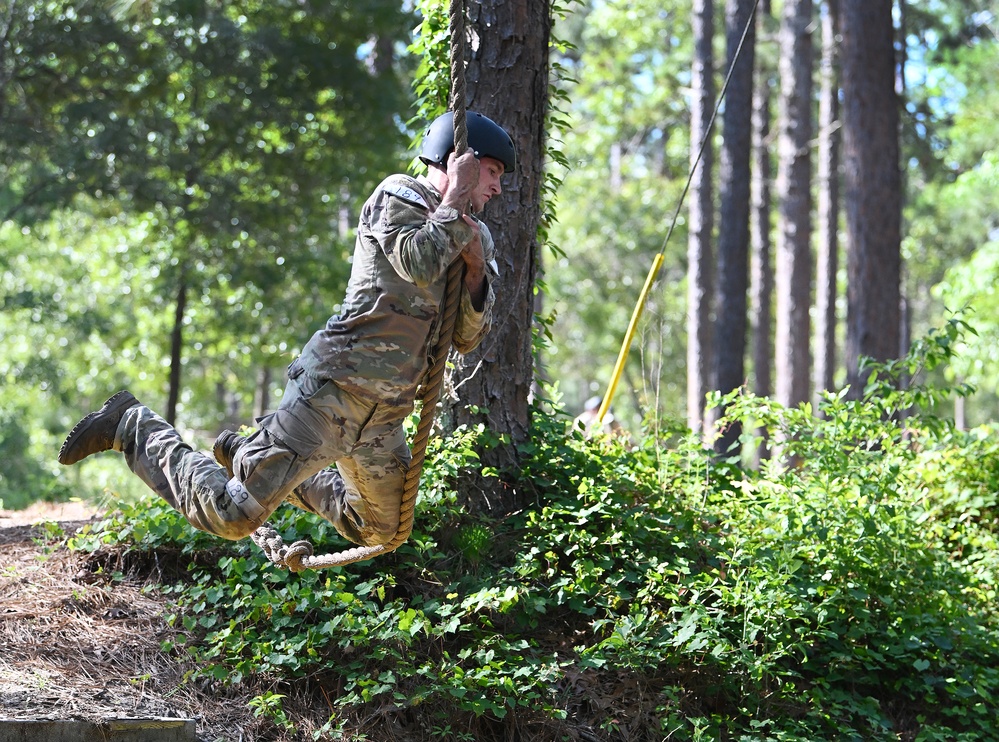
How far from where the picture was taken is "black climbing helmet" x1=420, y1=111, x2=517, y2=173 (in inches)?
175

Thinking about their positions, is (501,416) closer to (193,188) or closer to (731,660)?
(731,660)

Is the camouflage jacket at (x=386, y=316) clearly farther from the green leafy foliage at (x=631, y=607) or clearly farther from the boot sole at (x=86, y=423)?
the green leafy foliage at (x=631, y=607)

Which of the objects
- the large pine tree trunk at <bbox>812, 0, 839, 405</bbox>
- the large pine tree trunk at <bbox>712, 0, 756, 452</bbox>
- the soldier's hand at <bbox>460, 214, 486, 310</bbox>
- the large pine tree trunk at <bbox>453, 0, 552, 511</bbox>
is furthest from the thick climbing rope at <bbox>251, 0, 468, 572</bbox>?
the large pine tree trunk at <bbox>812, 0, 839, 405</bbox>

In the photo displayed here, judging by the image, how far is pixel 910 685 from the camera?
19.3ft

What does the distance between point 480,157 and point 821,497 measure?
326 cm

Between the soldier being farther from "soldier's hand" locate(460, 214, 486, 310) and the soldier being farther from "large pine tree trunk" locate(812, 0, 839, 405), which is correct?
"large pine tree trunk" locate(812, 0, 839, 405)

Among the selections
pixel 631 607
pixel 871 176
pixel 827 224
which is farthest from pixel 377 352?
pixel 827 224

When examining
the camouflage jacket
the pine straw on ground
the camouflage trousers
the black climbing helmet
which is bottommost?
the pine straw on ground

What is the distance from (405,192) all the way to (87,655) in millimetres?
2833

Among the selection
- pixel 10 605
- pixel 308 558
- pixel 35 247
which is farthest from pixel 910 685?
pixel 35 247

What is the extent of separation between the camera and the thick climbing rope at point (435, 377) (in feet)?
14.0

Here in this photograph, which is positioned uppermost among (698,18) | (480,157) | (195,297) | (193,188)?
(698,18)

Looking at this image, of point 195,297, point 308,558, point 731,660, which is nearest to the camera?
point 308,558

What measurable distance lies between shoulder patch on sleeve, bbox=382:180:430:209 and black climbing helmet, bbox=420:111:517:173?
9.2 inches
